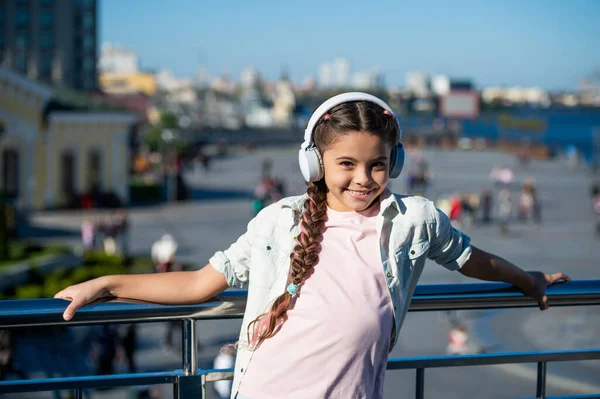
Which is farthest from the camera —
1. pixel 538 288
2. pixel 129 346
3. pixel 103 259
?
pixel 103 259

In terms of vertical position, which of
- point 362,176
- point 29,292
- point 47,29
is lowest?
point 29,292

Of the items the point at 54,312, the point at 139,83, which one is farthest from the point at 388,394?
the point at 139,83

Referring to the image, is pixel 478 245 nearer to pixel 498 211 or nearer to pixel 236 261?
pixel 498 211

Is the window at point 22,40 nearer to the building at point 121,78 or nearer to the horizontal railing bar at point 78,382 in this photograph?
the building at point 121,78

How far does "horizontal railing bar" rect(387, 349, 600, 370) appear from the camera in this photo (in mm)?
3027

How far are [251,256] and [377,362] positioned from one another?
17.9 inches

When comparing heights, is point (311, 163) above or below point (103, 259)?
above

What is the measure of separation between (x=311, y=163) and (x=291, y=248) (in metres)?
0.24

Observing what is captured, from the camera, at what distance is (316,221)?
2.49 meters

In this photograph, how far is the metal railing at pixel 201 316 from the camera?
2658 mm

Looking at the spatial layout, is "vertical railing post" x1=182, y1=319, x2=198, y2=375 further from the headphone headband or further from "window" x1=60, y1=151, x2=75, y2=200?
"window" x1=60, y1=151, x2=75, y2=200

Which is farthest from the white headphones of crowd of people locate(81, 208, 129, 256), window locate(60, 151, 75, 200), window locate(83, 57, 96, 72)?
window locate(83, 57, 96, 72)

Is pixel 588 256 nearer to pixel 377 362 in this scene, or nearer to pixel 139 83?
pixel 377 362

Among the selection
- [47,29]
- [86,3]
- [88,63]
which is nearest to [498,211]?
[47,29]
